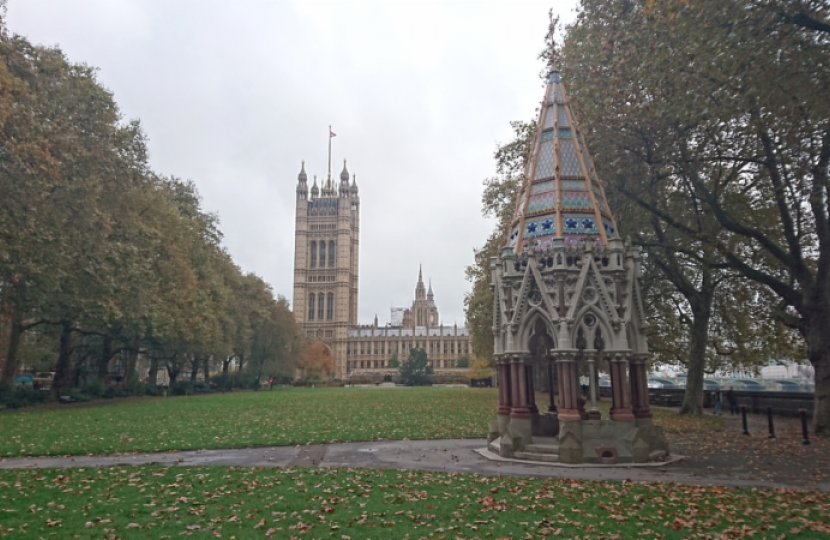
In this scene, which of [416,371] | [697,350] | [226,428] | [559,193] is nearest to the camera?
[559,193]

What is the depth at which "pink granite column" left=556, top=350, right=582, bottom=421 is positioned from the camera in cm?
1250

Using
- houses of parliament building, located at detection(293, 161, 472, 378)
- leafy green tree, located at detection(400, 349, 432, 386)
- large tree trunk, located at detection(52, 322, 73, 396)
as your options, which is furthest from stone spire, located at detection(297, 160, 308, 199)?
large tree trunk, located at detection(52, 322, 73, 396)

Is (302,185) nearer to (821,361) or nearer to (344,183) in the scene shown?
(344,183)

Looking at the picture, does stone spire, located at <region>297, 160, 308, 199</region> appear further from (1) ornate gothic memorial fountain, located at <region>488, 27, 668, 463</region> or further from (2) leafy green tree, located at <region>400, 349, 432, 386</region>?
(1) ornate gothic memorial fountain, located at <region>488, 27, 668, 463</region>

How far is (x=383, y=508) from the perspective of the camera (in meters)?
Result: 8.29

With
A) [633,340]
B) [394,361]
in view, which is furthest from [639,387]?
[394,361]

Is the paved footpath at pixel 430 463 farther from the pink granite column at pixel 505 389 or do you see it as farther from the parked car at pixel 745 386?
the parked car at pixel 745 386

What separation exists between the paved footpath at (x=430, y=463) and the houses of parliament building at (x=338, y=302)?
130 m

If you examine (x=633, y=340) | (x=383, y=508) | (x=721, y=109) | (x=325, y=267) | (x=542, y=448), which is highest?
(x=325, y=267)

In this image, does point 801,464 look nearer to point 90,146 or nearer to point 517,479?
point 517,479

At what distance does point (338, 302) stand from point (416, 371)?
56.5m

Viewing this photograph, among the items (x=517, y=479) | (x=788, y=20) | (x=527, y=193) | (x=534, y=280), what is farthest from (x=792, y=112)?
(x=517, y=479)

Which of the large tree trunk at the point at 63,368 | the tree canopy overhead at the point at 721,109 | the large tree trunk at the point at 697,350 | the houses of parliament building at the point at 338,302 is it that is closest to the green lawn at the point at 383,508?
the tree canopy overhead at the point at 721,109

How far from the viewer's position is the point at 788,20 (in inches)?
452
